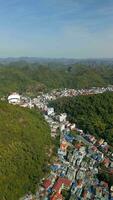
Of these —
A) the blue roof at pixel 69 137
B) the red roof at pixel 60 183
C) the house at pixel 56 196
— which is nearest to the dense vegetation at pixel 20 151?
the red roof at pixel 60 183

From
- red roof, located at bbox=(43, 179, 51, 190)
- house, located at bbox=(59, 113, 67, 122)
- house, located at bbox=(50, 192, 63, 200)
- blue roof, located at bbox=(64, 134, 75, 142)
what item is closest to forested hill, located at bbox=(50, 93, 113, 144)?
house, located at bbox=(59, 113, 67, 122)

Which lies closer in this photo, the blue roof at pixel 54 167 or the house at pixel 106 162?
the blue roof at pixel 54 167

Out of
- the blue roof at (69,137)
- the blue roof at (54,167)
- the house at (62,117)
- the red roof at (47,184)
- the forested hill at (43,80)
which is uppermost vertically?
the forested hill at (43,80)

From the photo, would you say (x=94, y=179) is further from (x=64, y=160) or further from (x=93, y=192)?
(x=64, y=160)

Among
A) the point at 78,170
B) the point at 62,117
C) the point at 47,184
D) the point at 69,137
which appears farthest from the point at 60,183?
the point at 62,117

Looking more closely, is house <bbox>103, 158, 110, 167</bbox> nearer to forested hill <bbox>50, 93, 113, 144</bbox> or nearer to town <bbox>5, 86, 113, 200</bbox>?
town <bbox>5, 86, 113, 200</bbox>

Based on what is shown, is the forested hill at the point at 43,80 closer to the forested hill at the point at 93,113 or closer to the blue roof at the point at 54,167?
the forested hill at the point at 93,113

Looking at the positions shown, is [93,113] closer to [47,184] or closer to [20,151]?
[20,151]
